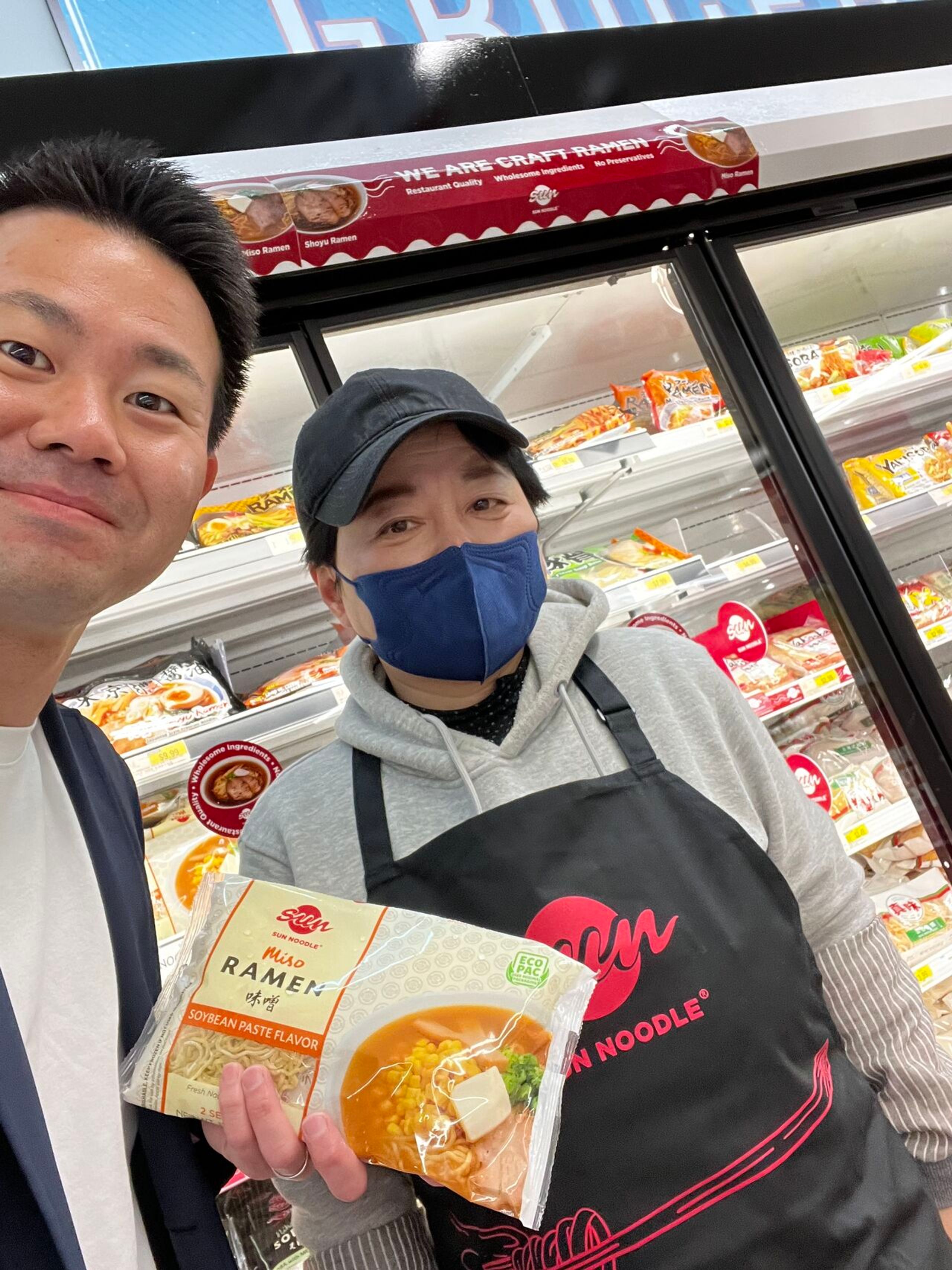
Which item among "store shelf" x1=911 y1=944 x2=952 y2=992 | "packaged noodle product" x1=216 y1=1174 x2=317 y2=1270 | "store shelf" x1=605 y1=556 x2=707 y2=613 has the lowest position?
"store shelf" x1=911 y1=944 x2=952 y2=992

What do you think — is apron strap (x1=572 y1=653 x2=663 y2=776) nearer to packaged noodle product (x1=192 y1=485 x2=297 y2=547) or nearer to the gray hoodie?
the gray hoodie

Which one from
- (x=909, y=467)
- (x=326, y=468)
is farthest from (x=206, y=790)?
(x=909, y=467)

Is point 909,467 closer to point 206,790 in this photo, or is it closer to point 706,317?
point 706,317

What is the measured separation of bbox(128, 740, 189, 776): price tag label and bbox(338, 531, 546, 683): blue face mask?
2.43ft

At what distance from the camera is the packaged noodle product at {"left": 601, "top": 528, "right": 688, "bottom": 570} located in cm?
225

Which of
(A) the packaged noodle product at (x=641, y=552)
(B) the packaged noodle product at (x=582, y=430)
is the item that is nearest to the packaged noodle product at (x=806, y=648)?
(A) the packaged noodle product at (x=641, y=552)

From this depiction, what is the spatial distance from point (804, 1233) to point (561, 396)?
2211 millimetres

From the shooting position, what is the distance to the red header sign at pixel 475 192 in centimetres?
150

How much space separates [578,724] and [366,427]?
1.58 feet

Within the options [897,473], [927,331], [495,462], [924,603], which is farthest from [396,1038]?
[927,331]

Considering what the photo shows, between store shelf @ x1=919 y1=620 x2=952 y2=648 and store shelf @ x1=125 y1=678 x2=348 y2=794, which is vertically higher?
store shelf @ x1=125 y1=678 x2=348 y2=794

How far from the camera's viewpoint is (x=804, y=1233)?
32.7 inches

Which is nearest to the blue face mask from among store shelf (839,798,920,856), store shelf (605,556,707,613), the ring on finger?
the ring on finger

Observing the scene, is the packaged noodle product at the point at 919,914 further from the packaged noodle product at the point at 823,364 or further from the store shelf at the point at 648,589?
the packaged noodle product at the point at 823,364
